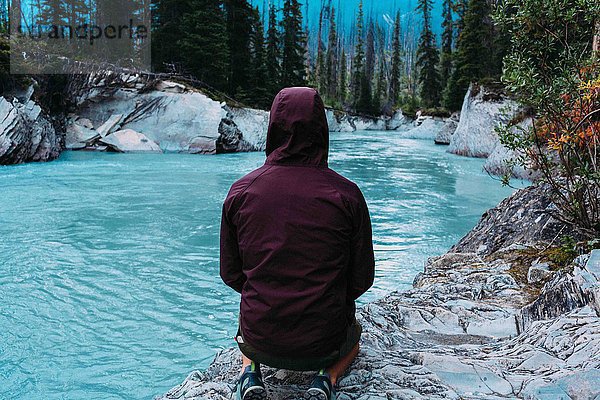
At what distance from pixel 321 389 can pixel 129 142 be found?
19.5 meters

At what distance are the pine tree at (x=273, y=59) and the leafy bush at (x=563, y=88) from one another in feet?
92.3

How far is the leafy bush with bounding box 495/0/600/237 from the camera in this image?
4.13 metres

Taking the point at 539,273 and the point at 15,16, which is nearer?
the point at 539,273

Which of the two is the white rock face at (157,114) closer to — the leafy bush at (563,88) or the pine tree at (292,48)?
the pine tree at (292,48)

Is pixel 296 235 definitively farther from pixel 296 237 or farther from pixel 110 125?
pixel 110 125

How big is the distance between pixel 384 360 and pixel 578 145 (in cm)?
289

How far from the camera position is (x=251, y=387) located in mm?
2178

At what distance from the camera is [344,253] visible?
2.26m

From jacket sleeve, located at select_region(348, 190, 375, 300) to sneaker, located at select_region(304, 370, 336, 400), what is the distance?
384 millimetres

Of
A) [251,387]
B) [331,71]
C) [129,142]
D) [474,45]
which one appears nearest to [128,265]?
[251,387]

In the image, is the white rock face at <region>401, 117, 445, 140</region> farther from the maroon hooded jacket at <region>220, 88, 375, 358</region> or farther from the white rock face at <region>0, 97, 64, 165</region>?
the maroon hooded jacket at <region>220, 88, 375, 358</region>

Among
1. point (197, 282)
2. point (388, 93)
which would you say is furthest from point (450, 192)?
point (388, 93)

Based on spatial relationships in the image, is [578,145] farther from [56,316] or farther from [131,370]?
[56,316]

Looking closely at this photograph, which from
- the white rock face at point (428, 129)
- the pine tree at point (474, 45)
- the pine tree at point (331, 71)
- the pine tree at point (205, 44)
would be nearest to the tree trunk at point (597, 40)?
the pine tree at point (205, 44)
